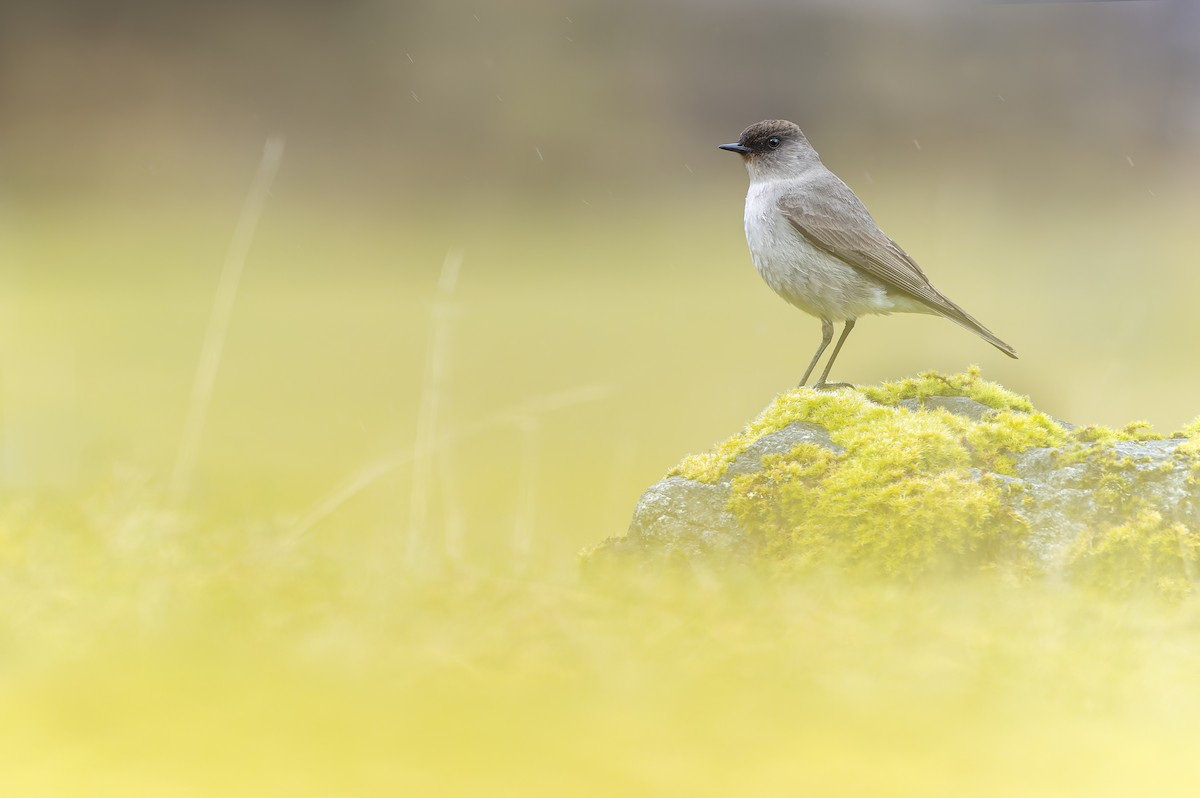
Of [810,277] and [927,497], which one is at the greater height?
[810,277]

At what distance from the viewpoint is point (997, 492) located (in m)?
3.39

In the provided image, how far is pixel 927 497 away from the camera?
3324mm

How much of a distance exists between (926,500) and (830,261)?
5.45 feet

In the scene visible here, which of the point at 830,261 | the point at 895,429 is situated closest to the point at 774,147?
the point at 830,261

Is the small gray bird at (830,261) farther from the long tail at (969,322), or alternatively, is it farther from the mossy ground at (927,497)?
the mossy ground at (927,497)

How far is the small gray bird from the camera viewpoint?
461cm

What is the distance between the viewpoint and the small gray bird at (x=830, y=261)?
4.61 metres

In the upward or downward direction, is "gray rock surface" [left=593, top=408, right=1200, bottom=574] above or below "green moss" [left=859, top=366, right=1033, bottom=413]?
below

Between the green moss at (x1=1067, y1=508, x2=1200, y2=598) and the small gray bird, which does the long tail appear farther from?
the green moss at (x1=1067, y1=508, x2=1200, y2=598)

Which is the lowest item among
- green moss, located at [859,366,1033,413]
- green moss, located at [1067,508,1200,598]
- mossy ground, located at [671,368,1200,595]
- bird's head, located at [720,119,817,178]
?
green moss, located at [1067,508,1200,598]

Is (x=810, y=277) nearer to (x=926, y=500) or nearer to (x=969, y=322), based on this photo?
(x=969, y=322)

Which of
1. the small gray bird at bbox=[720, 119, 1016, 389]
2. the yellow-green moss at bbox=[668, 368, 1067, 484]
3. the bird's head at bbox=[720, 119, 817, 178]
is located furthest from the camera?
the bird's head at bbox=[720, 119, 817, 178]

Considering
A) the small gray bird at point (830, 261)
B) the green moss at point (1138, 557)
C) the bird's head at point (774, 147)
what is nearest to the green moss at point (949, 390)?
the small gray bird at point (830, 261)

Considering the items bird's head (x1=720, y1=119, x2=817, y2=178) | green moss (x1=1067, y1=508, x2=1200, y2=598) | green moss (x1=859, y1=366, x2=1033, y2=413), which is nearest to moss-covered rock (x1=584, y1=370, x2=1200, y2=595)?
green moss (x1=1067, y1=508, x2=1200, y2=598)
